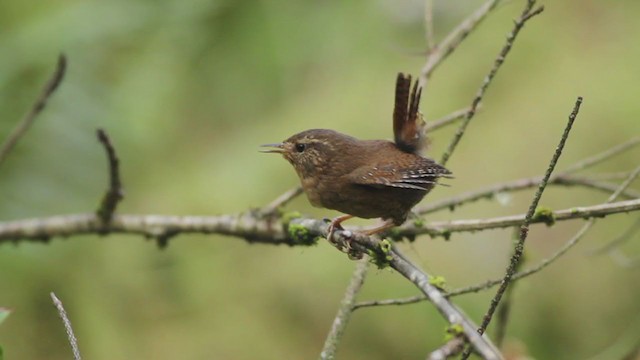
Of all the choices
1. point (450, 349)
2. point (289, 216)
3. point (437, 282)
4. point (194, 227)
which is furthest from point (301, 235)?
point (450, 349)

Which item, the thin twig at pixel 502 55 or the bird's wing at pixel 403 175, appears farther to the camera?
the bird's wing at pixel 403 175

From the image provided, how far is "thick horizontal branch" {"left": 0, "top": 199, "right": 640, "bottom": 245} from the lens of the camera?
2.86m

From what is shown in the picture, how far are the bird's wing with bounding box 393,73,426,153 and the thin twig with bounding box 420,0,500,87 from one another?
311 mm

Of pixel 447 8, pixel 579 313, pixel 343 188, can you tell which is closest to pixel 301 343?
pixel 579 313

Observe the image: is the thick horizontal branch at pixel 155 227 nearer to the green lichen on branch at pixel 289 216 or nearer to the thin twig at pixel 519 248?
the green lichen on branch at pixel 289 216

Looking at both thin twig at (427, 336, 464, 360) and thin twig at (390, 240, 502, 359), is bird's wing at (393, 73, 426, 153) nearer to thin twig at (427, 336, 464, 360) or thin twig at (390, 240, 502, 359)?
thin twig at (390, 240, 502, 359)

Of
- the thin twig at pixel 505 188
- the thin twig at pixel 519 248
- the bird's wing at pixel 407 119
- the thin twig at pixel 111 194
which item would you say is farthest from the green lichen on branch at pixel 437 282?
the thin twig at pixel 111 194

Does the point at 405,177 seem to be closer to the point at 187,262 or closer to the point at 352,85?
the point at 187,262

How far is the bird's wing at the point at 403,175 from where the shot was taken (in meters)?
2.82

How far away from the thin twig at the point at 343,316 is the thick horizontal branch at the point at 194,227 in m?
0.20

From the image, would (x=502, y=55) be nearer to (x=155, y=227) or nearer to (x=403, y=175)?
(x=403, y=175)

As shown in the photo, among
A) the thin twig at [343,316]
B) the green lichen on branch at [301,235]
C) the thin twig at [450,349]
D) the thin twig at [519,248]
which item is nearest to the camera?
the thin twig at [450,349]

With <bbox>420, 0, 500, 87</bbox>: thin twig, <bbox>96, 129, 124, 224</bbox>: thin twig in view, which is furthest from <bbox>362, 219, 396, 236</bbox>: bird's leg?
<bbox>96, 129, 124, 224</bbox>: thin twig

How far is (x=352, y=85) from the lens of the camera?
18.6ft
